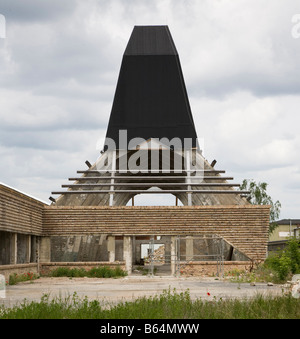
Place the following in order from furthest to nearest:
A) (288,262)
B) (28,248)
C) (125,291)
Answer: (28,248), (288,262), (125,291)

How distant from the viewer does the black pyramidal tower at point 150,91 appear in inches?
1771

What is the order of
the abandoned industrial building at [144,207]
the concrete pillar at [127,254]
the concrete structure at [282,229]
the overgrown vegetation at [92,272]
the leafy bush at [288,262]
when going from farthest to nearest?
the concrete structure at [282,229], the concrete pillar at [127,254], the abandoned industrial building at [144,207], the overgrown vegetation at [92,272], the leafy bush at [288,262]

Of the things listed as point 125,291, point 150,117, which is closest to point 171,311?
point 125,291

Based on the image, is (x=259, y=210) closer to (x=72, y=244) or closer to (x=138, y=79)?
(x=72, y=244)

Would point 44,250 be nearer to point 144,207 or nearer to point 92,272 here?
point 92,272

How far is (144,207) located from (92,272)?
483 cm

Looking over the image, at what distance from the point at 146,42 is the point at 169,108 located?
6.21 m

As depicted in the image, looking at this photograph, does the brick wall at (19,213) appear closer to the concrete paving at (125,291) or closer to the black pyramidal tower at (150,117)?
the concrete paving at (125,291)

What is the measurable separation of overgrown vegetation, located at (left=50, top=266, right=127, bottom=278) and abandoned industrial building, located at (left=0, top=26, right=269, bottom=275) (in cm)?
107

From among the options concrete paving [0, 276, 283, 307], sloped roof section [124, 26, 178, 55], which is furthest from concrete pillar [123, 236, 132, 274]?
sloped roof section [124, 26, 178, 55]

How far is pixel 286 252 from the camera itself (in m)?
25.1

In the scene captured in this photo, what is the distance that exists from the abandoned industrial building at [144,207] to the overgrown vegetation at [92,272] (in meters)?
1.07

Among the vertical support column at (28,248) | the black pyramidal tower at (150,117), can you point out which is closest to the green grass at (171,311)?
the vertical support column at (28,248)

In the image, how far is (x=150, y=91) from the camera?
46.6m
